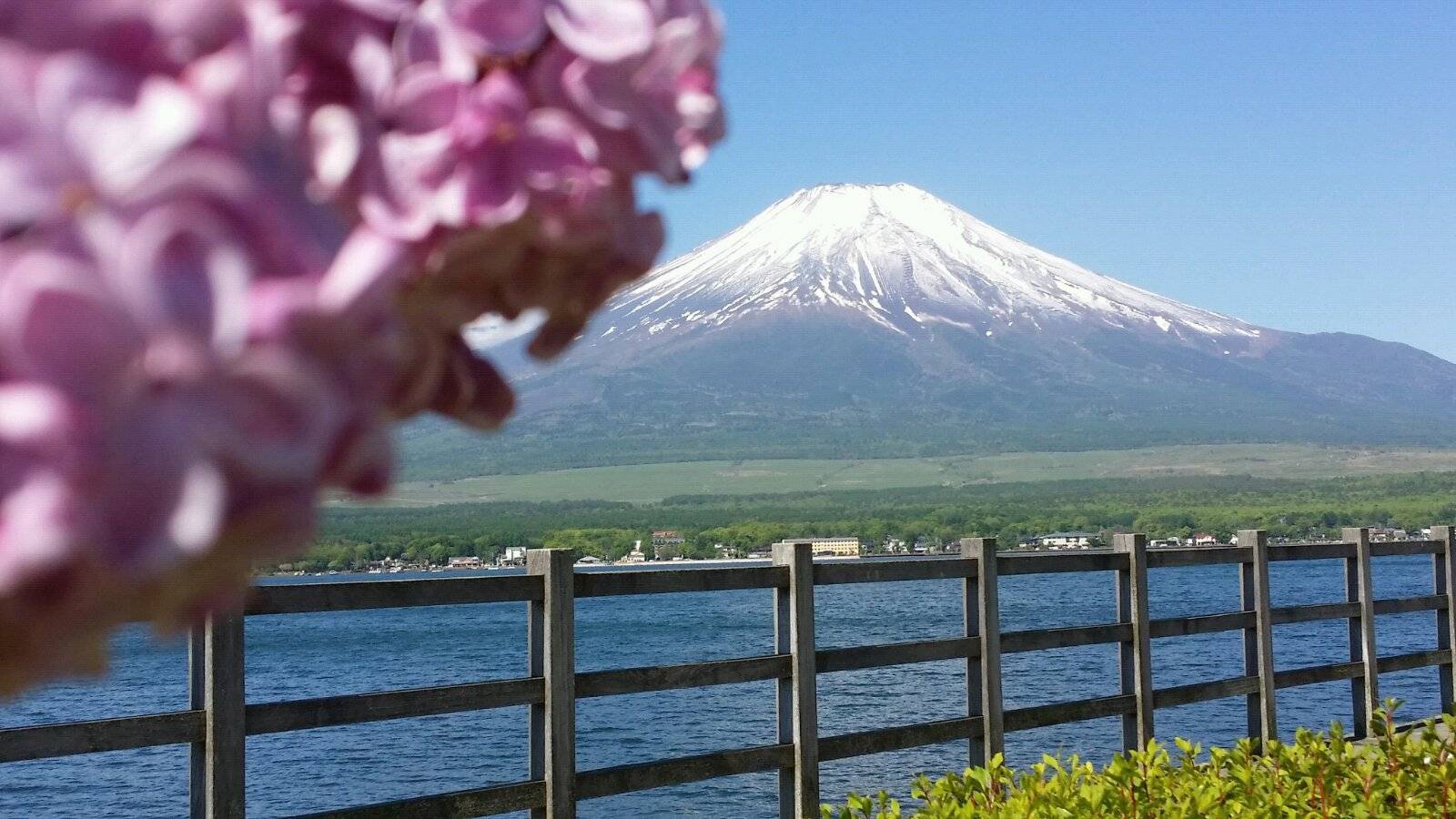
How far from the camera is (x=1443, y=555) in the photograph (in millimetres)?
9227

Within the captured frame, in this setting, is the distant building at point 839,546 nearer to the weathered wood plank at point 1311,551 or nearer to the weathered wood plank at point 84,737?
the weathered wood plank at point 1311,551

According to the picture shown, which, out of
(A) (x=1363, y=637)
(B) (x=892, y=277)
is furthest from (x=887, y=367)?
(A) (x=1363, y=637)

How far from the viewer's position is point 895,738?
18.8ft

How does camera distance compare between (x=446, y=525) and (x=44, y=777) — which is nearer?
(x=44, y=777)

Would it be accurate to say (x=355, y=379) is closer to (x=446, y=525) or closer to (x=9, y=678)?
(x=9, y=678)

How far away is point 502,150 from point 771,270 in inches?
6658

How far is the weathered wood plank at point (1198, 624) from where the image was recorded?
→ 23.5 feet

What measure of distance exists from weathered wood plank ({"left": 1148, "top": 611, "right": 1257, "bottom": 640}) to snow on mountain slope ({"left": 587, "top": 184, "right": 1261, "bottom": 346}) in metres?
150

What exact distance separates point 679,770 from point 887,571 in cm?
130

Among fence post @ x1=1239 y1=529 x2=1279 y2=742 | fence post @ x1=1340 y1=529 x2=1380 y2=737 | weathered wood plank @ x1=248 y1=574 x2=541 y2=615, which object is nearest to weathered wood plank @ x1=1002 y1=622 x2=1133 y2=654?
fence post @ x1=1239 y1=529 x2=1279 y2=742

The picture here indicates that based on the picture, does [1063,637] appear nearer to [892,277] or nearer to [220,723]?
[220,723]

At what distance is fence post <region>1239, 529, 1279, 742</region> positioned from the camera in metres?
7.65

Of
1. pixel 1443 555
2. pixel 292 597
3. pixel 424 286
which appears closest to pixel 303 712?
pixel 292 597

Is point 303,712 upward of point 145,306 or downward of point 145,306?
downward
